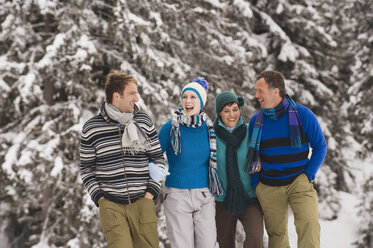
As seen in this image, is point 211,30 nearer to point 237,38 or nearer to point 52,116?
point 237,38

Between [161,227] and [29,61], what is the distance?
15.7 feet

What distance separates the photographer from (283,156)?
3822mm

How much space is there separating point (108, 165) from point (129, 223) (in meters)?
0.58

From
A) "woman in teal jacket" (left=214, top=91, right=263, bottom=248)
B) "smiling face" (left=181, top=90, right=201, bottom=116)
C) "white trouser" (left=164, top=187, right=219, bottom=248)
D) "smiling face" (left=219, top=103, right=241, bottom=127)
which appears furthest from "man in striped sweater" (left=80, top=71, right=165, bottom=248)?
"smiling face" (left=219, top=103, right=241, bottom=127)

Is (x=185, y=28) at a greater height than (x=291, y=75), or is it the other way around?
(x=185, y=28)

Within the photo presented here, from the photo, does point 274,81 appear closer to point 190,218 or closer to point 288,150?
point 288,150

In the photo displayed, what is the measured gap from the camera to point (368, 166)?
45.5 ft

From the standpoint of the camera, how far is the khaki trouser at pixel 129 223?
3.31m

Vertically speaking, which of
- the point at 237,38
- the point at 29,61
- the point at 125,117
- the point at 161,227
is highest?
the point at 237,38

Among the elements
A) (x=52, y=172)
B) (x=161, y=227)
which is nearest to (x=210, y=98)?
(x=161, y=227)

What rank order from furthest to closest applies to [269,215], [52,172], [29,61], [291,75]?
1. [291,75]
2. [29,61]
3. [52,172]
4. [269,215]

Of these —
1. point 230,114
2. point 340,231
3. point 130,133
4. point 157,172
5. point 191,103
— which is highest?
point 191,103

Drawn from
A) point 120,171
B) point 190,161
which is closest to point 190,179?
point 190,161

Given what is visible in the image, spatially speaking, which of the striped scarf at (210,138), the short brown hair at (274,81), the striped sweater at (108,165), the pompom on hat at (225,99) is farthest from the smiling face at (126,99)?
the short brown hair at (274,81)
